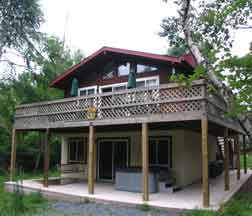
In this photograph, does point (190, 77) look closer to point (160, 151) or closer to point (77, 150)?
point (160, 151)

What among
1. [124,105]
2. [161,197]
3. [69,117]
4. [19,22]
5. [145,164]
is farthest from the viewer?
[19,22]

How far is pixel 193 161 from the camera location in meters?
11.4

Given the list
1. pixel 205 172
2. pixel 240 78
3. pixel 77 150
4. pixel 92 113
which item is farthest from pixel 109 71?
pixel 205 172

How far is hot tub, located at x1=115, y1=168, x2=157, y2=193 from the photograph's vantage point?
29.6 feet

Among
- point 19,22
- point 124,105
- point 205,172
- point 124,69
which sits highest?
point 19,22

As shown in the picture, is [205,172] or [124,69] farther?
[124,69]

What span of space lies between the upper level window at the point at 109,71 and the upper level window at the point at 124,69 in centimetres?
27

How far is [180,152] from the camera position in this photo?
1029 centimetres

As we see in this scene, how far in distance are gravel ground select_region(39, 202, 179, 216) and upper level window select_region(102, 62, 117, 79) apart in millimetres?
6140

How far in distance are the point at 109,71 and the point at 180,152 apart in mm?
4872

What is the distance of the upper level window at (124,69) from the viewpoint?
11.6 meters

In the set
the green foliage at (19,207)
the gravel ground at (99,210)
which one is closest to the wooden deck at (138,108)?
the gravel ground at (99,210)

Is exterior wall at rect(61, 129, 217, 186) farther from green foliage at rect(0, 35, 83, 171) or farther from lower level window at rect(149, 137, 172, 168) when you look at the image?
green foliage at rect(0, 35, 83, 171)

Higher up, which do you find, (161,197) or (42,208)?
(161,197)
